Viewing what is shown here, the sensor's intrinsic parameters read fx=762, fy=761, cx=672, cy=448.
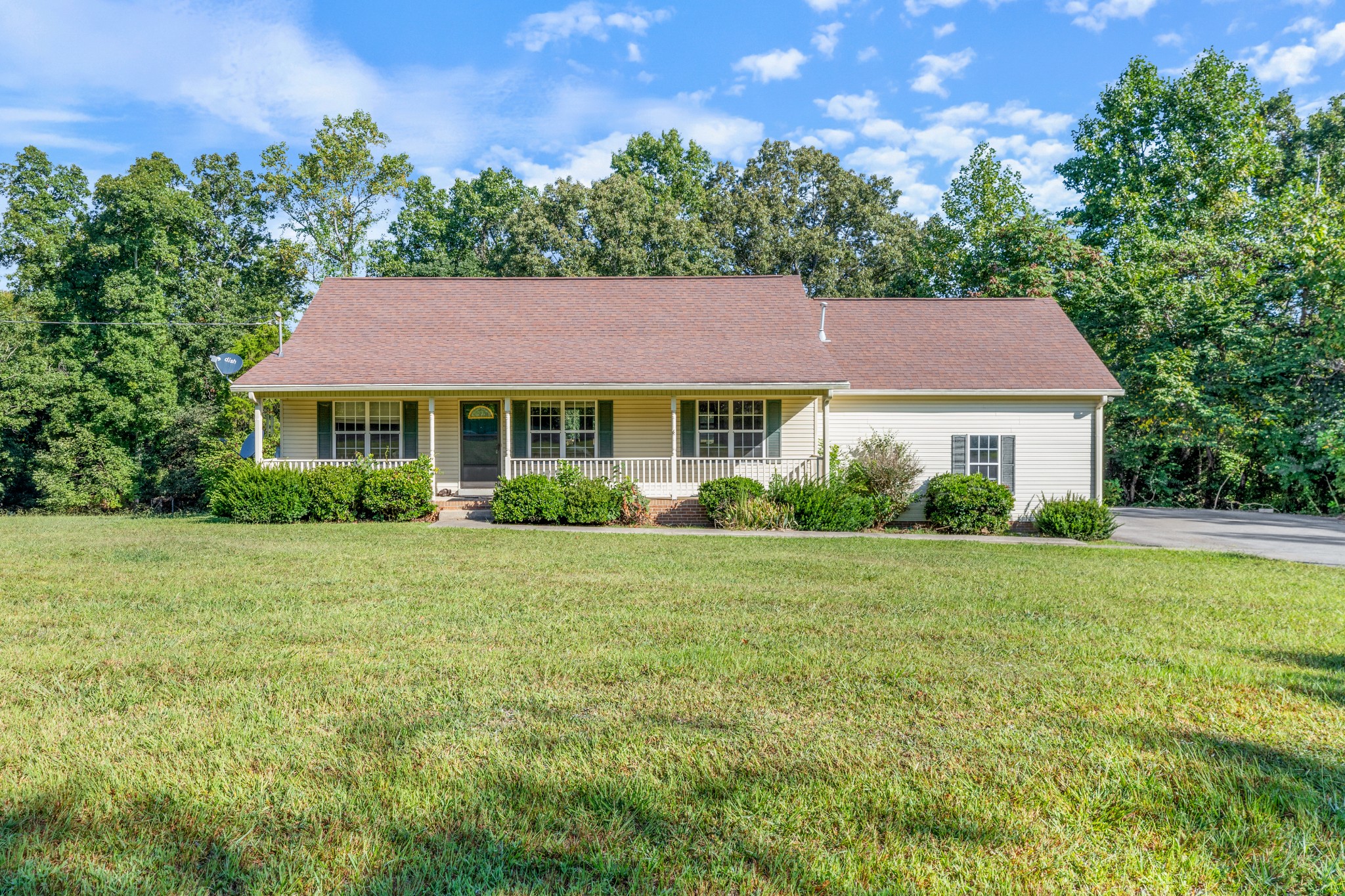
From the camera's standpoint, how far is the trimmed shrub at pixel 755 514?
1538cm

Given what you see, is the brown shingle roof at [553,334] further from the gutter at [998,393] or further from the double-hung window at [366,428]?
the double-hung window at [366,428]

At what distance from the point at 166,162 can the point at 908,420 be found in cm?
2922

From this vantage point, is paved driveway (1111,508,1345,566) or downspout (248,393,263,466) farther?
downspout (248,393,263,466)

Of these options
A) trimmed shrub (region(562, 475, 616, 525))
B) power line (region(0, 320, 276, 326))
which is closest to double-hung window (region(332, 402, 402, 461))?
trimmed shrub (region(562, 475, 616, 525))

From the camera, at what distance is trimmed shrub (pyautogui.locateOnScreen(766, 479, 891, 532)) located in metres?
15.2

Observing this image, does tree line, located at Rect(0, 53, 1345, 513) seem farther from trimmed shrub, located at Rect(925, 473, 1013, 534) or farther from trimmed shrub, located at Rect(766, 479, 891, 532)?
trimmed shrub, located at Rect(766, 479, 891, 532)

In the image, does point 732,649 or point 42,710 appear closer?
point 42,710

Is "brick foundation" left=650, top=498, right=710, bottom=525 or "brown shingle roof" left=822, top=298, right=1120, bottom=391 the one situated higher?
"brown shingle roof" left=822, top=298, right=1120, bottom=391

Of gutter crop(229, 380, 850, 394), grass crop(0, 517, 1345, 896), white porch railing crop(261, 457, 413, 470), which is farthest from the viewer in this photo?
white porch railing crop(261, 457, 413, 470)

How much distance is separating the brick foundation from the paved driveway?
834 cm

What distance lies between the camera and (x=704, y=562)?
1002 cm

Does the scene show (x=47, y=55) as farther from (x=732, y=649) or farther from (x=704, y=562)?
(x=732, y=649)

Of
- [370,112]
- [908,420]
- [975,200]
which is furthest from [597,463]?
[370,112]

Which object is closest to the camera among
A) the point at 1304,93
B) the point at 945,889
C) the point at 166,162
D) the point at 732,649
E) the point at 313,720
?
the point at 945,889
